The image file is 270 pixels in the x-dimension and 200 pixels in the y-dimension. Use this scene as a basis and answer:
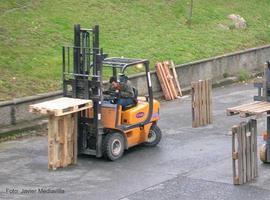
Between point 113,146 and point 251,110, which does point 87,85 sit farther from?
point 251,110

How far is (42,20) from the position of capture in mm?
21922

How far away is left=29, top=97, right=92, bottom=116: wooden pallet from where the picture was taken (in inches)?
483

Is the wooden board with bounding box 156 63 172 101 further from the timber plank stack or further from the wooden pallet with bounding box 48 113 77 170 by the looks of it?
the wooden pallet with bounding box 48 113 77 170

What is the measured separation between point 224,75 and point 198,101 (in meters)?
6.97

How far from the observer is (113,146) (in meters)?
13.4

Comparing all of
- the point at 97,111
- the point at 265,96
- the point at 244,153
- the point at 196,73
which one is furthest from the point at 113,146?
the point at 196,73

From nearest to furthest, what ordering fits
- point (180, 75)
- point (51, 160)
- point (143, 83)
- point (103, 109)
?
point (51, 160), point (103, 109), point (143, 83), point (180, 75)

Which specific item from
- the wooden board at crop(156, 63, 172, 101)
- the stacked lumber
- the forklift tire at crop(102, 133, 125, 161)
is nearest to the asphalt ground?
the forklift tire at crop(102, 133, 125, 161)

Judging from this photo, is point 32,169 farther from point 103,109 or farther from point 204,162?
point 204,162

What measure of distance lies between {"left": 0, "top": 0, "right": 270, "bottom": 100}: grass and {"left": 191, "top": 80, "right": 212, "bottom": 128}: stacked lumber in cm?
384

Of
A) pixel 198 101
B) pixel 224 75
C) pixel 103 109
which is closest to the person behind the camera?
pixel 103 109

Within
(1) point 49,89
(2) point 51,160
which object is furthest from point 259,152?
(1) point 49,89

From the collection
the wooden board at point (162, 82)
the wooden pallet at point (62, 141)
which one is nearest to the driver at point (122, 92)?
the wooden pallet at point (62, 141)

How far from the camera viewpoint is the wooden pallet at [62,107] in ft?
40.2
